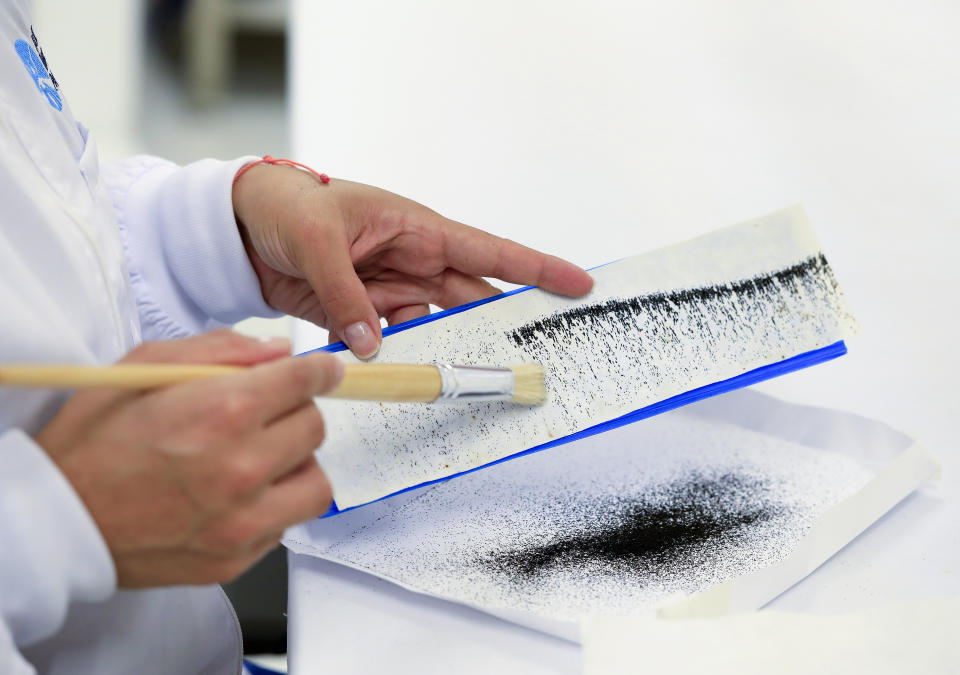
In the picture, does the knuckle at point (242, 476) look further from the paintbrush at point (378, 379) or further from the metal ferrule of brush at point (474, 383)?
the metal ferrule of brush at point (474, 383)

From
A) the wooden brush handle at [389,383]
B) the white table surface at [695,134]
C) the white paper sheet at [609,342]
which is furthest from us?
the white table surface at [695,134]

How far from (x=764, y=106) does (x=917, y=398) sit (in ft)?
1.44

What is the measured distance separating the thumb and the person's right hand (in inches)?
6.5

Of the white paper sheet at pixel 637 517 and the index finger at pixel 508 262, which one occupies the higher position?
the index finger at pixel 508 262

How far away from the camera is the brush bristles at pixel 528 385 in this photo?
0.53m

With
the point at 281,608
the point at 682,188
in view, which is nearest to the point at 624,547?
the point at 682,188

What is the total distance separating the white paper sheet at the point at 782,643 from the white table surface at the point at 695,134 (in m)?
0.08

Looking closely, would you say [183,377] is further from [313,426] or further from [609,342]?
[609,342]

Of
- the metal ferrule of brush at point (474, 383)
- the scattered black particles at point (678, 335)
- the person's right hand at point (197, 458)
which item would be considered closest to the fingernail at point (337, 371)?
the person's right hand at point (197, 458)

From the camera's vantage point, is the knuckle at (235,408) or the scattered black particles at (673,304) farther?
the scattered black particles at (673,304)

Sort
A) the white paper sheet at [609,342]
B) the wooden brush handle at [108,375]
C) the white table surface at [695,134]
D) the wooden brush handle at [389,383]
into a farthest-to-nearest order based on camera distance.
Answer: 1. the white table surface at [695,134]
2. the white paper sheet at [609,342]
3. the wooden brush handle at [389,383]
4. the wooden brush handle at [108,375]

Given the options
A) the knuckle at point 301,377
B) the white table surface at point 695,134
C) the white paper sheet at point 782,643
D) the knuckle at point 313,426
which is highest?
the white table surface at point 695,134

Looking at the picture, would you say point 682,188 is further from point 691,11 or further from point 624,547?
point 624,547

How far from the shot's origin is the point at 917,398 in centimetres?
63
